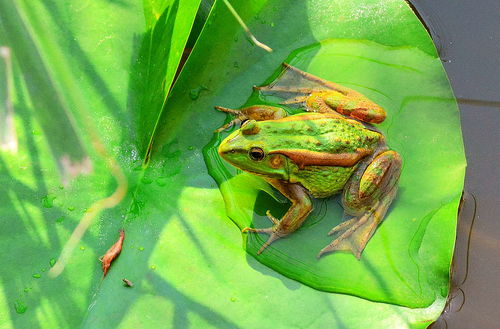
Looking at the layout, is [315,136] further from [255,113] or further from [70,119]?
[70,119]

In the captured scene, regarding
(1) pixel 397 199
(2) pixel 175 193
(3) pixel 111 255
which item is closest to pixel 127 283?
(3) pixel 111 255

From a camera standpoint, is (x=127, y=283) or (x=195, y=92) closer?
(x=127, y=283)

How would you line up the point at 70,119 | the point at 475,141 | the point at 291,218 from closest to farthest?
the point at 70,119 < the point at 291,218 < the point at 475,141

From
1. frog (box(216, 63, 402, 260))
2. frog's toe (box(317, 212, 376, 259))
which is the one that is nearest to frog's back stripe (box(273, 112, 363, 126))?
frog (box(216, 63, 402, 260))

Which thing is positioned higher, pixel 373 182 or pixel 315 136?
pixel 315 136

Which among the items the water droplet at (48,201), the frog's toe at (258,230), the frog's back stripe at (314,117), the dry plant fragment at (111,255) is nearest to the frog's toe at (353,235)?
the frog's toe at (258,230)

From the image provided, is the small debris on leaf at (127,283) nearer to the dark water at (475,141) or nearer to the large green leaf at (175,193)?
the large green leaf at (175,193)

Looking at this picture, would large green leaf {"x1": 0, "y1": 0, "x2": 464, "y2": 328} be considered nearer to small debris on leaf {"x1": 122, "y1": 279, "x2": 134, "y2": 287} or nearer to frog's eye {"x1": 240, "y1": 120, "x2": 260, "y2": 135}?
small debris on leaf {"x1": 122, "y1": 279, "x2": 134, "y2": 287}
